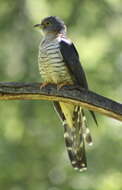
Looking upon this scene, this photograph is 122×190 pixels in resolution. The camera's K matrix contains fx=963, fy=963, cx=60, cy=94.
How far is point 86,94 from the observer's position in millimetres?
8234

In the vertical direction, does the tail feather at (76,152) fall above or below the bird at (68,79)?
below

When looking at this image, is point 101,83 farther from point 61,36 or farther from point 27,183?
point 61,36

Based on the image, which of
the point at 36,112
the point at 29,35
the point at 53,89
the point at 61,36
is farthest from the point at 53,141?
the point at 53,89

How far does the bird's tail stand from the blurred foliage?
2.13 metres

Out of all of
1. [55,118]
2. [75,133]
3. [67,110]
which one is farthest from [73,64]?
[55,118]

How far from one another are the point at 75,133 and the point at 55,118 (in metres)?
3.16

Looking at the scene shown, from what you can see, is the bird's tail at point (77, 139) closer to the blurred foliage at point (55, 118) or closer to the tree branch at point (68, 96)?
the tree branch at point (68, 96)

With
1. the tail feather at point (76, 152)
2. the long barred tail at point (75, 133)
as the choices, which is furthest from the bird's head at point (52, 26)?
the tail feather at point (76, 152)

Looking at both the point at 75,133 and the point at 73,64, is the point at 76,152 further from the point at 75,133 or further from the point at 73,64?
the point at 73,64

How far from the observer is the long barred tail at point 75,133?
Answer: 9117mm

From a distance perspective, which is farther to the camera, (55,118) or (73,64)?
(55,118)

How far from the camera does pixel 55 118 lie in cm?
1231

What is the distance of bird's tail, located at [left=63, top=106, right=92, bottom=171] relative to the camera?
9.09 meters

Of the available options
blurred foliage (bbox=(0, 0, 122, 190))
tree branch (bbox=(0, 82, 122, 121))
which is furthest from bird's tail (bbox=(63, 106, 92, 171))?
blurred foliage (bbox=(0, 0, 122, 190))
